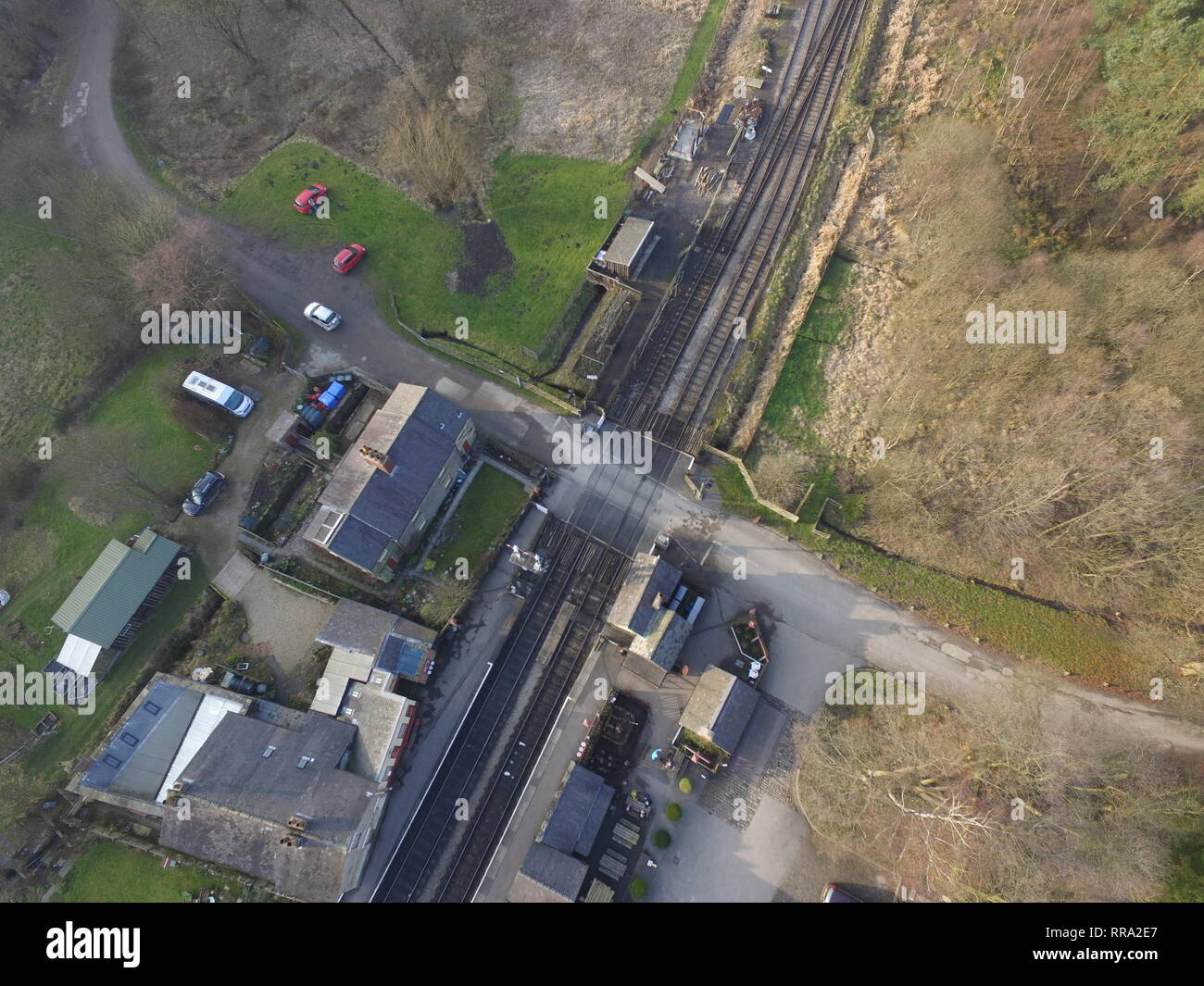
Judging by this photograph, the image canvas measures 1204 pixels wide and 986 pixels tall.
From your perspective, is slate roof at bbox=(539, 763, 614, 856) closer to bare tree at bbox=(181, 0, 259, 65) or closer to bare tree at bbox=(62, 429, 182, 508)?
bare tree at bbox=(62, 429, 182, 508)

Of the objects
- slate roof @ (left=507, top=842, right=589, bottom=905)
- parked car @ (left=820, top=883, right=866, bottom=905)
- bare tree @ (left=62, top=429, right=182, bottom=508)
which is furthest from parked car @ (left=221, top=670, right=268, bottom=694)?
parked car @ (left=820, top=883, right=866, bottom=905)

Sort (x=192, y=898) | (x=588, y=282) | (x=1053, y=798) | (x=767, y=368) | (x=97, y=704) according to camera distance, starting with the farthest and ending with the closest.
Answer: (x=588, y=282) → (x=767, y=368) → (x=97, y=704) → (x=192, y=898) → (x=1053, y=798)

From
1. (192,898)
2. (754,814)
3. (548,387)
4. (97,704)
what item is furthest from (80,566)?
(754,814)

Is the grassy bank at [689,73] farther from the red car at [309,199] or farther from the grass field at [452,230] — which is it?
the red car at [309,199]

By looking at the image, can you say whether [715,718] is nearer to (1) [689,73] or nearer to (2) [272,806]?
(2) [272,806]

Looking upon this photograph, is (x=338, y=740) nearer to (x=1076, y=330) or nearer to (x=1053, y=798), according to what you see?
(x=1053, y=798)
